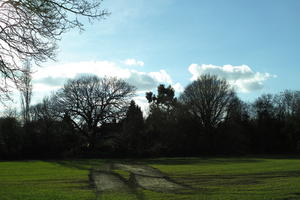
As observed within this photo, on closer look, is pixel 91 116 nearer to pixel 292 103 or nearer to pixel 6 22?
pixel 292 103

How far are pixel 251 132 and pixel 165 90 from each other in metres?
19.9

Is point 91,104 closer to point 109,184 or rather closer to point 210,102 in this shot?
point 210,102

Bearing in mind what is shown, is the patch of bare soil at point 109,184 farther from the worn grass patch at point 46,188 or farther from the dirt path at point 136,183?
the worn grass patch at point 46,188

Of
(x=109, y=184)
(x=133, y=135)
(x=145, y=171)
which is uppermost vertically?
(x=133, y=135)

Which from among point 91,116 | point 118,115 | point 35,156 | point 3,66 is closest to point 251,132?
point 118,115

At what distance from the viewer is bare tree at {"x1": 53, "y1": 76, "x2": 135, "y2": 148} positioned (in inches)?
2267

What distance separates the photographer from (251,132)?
65562 millimetres

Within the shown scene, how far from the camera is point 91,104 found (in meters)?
58.1

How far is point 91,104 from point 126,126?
8.47 m

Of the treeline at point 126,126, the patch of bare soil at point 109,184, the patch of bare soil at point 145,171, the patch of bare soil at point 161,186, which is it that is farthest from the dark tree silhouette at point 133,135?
the patch of bare soil at point 161,186

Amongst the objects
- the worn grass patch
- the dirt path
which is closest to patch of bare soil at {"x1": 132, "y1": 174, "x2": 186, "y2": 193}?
the dirt path

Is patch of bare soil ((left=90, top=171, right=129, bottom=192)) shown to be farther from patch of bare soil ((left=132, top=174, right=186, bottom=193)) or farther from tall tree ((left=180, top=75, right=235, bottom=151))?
tall tree ((left=180, top=75, right=235, bottom=151))

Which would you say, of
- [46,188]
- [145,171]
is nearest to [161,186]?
[46,188]

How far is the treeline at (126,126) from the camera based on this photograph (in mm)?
54531
